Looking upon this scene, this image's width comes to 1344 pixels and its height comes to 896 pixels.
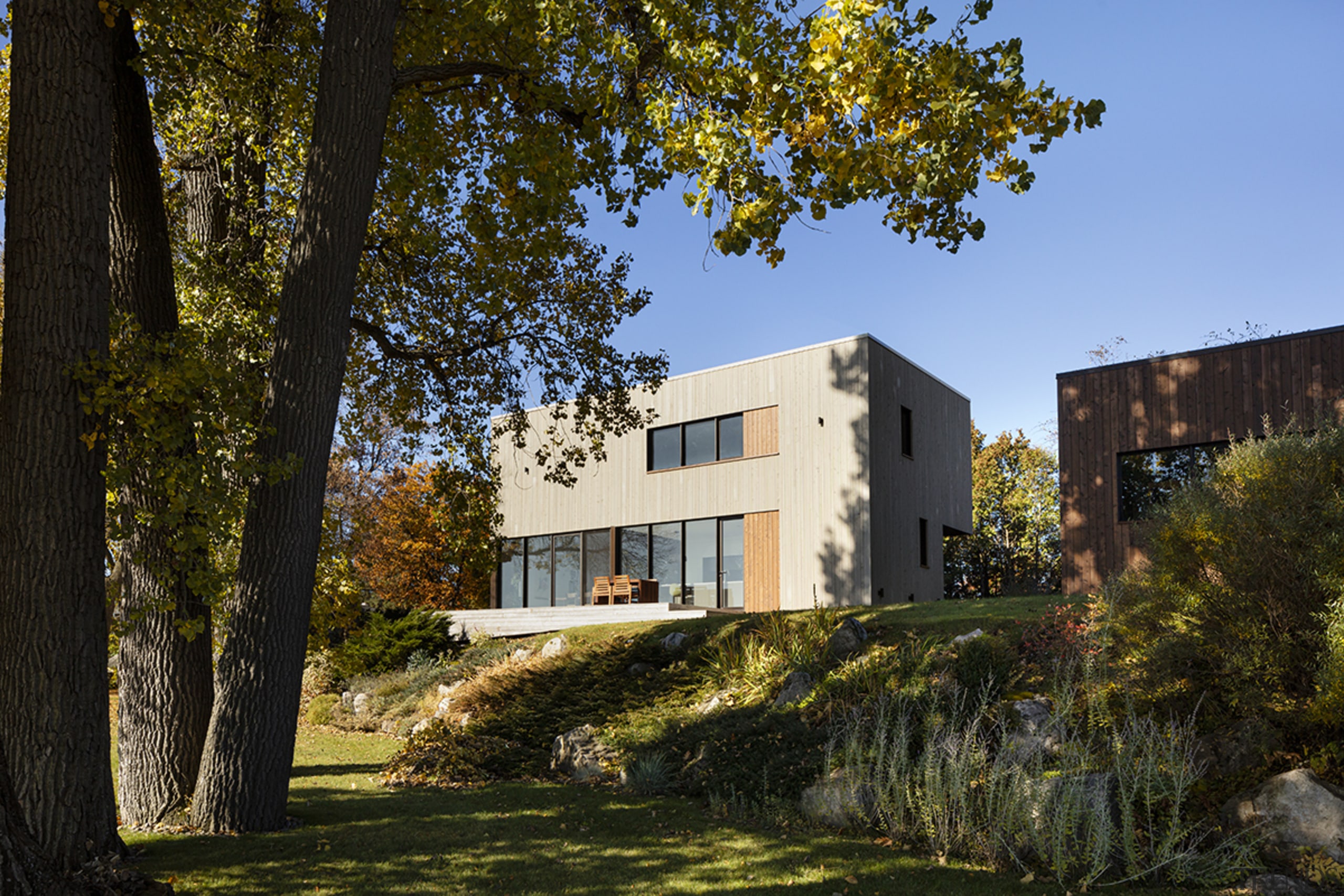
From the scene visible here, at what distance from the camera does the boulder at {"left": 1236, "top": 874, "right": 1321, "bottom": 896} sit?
5488 millimetres

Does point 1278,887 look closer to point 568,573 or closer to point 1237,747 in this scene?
point 1237,747

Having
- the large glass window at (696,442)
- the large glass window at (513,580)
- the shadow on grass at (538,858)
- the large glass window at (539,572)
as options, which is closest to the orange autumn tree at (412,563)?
the large glass window at (513,580)

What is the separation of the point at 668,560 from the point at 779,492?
11.2 ft

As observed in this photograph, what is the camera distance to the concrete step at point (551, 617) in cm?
1906

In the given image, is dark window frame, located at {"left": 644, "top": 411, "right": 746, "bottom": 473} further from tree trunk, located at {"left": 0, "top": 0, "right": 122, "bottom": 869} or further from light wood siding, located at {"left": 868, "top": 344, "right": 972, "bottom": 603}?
tree trunk, located at {"left": 0, "top": 0, "right": 122, "bottom": 869}

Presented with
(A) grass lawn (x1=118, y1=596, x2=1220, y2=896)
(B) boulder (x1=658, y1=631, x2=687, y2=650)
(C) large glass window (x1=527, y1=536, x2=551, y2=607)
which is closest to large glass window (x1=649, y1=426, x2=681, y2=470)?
(C) large glass window (x1=527, y1=536, x2=551, y2=607)

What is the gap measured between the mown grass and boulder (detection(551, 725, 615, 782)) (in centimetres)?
162

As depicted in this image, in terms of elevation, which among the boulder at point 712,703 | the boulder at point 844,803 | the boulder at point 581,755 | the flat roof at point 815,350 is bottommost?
the boulder at point 581,755

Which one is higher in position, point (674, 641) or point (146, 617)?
point (146, 617)

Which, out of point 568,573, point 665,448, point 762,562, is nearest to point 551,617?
point 568,573

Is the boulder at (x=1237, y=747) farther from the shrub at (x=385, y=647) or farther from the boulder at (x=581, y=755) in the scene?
the shrub at (x=385, y=647)

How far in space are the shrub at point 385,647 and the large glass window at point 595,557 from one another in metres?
5.19

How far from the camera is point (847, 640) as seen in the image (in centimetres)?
1070

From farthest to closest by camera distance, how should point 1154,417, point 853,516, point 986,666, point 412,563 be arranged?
point 412,563, point 853,516, point 1154,417, point 986,666
